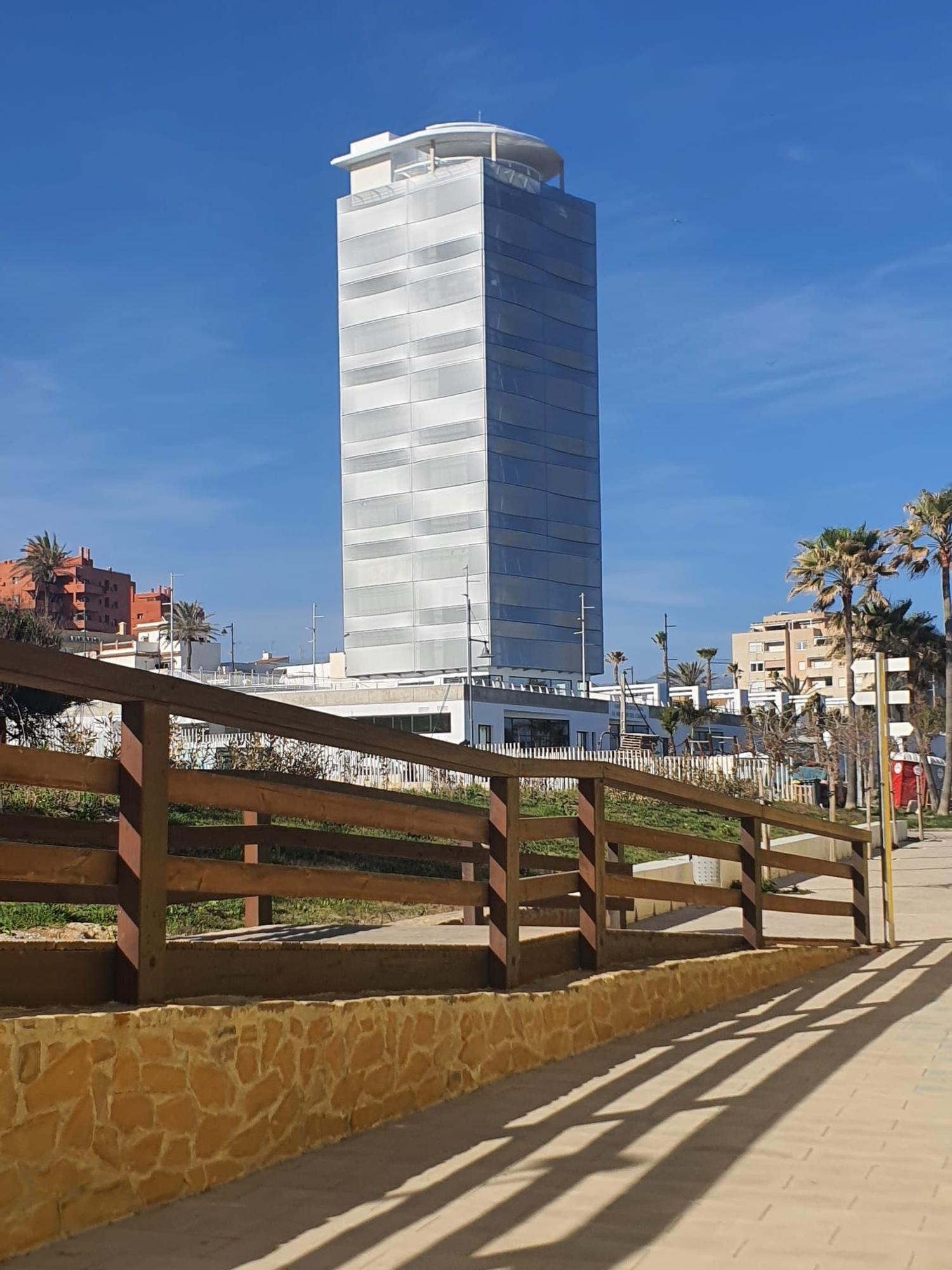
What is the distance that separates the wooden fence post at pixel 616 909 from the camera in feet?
32.3

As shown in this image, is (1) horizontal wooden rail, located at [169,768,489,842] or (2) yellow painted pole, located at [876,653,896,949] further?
(2) yellow painted pole, located at [876,653,896,949]

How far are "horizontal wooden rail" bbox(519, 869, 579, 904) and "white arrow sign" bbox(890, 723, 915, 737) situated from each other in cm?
778

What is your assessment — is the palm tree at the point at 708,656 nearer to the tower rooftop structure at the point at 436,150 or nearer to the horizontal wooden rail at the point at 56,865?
the tower rooftop structure at the point at 436,150

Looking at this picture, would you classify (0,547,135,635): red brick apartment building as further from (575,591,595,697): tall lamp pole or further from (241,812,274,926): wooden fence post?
(241,812,274,926): wooden fence post

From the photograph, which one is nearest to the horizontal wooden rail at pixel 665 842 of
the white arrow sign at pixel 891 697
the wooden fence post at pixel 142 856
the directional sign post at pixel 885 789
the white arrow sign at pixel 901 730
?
the wooden fence post at pixel 142 856

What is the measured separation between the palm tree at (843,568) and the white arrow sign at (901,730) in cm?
4655

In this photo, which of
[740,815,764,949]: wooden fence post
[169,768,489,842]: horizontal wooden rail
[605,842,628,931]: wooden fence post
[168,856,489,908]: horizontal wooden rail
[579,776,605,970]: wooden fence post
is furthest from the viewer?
[605,842,628,931]: wooden fence post

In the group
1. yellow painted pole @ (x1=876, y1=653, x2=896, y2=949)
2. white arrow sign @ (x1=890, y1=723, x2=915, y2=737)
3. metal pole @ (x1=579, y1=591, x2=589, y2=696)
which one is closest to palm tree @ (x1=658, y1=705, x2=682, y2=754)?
metal pole @ (x1=579, y1=591, x2=589, y2=696)

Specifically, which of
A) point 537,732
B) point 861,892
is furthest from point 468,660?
point 861,892

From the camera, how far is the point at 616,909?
32.6ft

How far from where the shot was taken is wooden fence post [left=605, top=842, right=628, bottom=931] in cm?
983

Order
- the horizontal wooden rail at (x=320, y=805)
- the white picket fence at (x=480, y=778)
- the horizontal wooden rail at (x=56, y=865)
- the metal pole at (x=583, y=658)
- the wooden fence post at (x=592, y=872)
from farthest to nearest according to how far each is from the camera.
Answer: the metal pole at (x=583, y=658), the white picket fence at (x=480, y=778), the wooden fence post at (x=592, y=872), the horizontal wooden rail at (x=320, y=805), the horizontal wooden rail at (x=56, y=865)

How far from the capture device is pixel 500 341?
3708 inches

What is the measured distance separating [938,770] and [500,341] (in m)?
39.6
